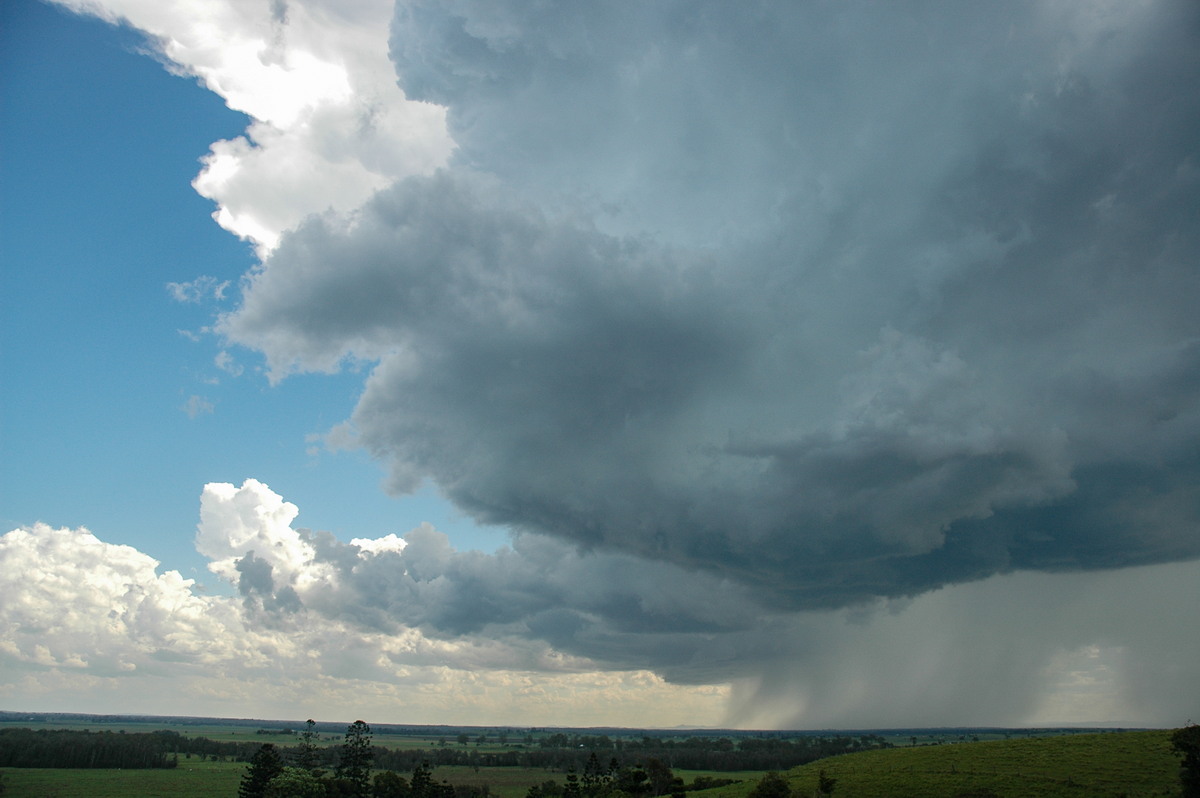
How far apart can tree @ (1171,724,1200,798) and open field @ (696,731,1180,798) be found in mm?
2987

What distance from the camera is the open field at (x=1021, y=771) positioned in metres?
A: 98.2

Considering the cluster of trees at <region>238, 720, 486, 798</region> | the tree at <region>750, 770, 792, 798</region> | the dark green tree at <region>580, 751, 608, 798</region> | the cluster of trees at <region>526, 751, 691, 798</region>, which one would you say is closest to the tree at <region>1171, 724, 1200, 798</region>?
the tree at <region>750, 770, 792, 798</region>

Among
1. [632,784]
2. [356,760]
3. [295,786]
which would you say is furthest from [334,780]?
[632,784]

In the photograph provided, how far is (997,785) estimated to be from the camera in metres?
105

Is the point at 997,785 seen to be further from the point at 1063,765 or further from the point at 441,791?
the point at 441,791

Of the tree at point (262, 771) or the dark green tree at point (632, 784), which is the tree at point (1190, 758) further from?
the tree at point (262, 771)

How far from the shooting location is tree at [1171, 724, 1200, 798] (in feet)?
283

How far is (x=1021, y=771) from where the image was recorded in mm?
111625

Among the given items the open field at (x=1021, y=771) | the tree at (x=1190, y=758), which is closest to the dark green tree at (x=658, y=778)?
the open field at (x=1021, y=771)

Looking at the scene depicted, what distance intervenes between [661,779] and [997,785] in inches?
3834

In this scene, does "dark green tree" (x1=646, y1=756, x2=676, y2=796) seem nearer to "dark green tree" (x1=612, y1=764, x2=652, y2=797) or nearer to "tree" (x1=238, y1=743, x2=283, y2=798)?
"dark green tree" (x1=612, y1=764, x2=652, y2=797)

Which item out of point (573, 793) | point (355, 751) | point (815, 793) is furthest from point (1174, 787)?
point (355, 751)

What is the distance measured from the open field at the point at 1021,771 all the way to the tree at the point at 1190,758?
9.80 ft

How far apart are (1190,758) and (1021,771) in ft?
92.3
